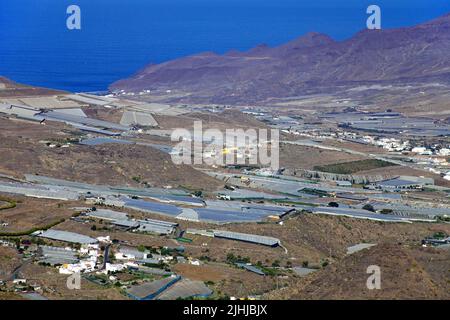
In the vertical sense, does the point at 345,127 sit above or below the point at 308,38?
below

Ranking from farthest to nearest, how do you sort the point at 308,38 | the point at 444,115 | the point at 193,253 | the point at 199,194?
the point at 308,38 → the point at 444,115 → the point at 199,194 → the point at 193,253

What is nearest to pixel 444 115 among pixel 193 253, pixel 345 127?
pixel 345 127

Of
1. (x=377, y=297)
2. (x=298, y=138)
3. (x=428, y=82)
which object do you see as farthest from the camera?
(x=428, y=82)

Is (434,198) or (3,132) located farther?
(3,132)

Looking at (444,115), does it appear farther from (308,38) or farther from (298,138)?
(308,38)

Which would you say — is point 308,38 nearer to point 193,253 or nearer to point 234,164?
point 234,164

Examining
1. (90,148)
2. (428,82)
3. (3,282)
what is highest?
(428,82)
